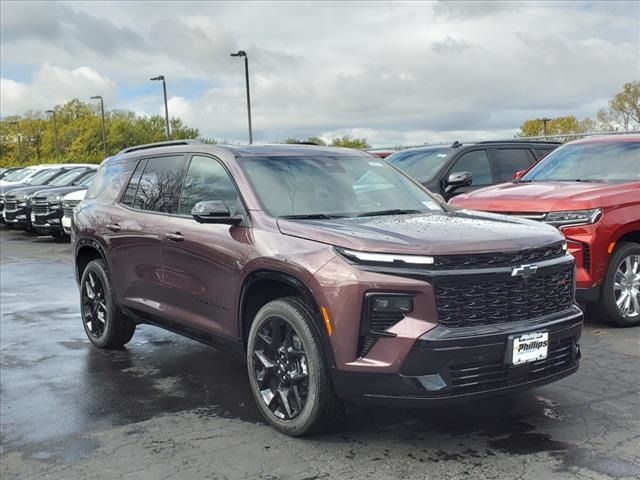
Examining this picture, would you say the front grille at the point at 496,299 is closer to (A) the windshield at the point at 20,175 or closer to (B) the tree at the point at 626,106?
(A) the windshield at the point at 20,175

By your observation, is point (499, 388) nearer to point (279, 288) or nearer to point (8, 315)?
point (279, 288)

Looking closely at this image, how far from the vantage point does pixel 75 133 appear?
317ft

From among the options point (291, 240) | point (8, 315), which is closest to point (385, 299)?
point (291, 240)

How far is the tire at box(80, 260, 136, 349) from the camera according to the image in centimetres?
648

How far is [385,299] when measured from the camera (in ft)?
12.3

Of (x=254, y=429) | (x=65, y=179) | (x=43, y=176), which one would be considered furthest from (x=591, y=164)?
(x=43, y=176)

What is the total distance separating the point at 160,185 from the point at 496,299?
10.1 ft

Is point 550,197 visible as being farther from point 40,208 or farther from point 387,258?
point 40,208

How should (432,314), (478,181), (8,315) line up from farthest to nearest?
1. (478,181)
2. (8,315)
3. (432,314)

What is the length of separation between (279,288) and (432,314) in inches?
44.0

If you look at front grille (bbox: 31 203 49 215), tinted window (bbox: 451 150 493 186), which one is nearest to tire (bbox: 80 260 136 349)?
tinted window (bbox: 451 150 493 186)

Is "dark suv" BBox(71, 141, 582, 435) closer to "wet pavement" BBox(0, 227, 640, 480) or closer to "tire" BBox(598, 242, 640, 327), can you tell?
"wet pavement" BBox(0, 227, 640, 480)

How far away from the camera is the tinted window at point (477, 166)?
33.8 feet

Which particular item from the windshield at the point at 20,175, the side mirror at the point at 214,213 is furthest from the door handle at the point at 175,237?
the windshield at the point at 20,175
